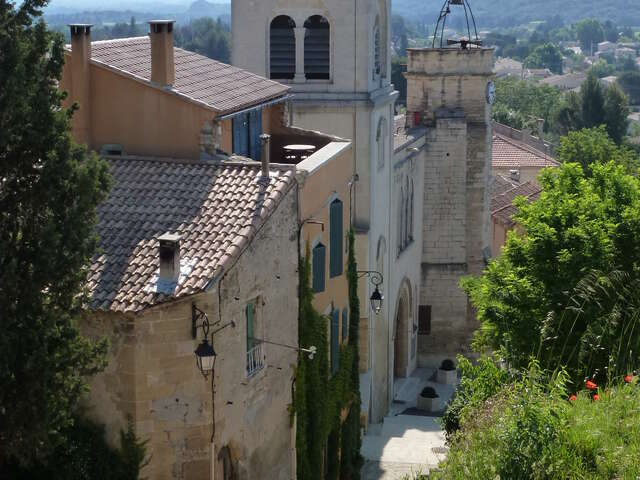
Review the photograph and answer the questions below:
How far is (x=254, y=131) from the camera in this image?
2823 cm

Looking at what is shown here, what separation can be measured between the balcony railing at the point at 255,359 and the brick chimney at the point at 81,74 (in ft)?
20.8

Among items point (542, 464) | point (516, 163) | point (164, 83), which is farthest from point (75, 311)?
point (516, 163)

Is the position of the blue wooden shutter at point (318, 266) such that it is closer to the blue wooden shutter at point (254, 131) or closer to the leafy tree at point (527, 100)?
the blue wooden shutter at point (254, 131)

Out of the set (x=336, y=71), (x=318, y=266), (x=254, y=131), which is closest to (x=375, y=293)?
(x=318, y=266)

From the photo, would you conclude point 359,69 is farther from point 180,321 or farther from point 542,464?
point 542,464

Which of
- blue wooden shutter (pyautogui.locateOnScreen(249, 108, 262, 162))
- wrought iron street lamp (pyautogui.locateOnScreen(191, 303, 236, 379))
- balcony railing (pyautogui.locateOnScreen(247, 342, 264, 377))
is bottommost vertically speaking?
balcony railing (pyautogui.locateOnScreen(247, 342, 264, 377))

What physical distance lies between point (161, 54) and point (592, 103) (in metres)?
87.6

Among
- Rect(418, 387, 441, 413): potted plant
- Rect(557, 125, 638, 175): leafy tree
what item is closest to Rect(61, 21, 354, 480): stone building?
Rect(418, 387, 441, 413): potted plant

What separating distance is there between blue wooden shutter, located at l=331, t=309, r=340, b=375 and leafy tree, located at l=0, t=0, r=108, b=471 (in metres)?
11.7

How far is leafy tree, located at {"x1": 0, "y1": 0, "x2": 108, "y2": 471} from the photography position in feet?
53.3

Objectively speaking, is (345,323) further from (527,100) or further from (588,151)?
(527,100)

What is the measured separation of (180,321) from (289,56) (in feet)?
58.0

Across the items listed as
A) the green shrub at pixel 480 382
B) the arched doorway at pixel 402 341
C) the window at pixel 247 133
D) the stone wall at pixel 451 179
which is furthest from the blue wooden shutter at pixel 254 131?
the stone wall at pixel 451 179

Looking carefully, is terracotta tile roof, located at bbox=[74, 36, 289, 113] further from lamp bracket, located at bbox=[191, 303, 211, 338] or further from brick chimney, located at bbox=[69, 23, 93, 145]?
lamp bracket, located at bbox=[191, 303, 211, 338]
